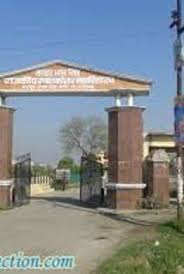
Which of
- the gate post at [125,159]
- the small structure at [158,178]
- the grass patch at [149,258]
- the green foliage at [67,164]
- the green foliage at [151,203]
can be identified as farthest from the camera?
the green foliage at [67,164]

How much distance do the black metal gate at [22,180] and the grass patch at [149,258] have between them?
45.2ft

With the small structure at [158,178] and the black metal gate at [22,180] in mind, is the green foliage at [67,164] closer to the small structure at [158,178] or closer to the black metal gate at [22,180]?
the black metal gate at [22,180]

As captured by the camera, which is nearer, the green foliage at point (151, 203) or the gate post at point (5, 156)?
the green foliage at point (151, 203)

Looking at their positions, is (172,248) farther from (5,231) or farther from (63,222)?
(63,222)

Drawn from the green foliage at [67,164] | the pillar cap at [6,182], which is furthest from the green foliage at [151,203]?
the green foliage at [67,164]

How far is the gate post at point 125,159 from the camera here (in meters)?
26.3

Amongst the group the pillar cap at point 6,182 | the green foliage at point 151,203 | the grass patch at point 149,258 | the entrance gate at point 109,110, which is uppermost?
the entrance gate at point 109,110

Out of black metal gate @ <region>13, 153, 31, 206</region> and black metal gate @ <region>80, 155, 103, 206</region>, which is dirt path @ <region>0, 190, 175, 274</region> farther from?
black metal gate @ <region>80, 155, 103, 206</region>

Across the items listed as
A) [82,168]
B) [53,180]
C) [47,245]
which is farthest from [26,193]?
[53,180]

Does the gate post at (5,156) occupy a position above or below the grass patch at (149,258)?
above

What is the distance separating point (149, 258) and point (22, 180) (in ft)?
59.3

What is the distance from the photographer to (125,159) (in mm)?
26594

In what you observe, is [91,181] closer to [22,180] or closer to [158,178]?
[22,180]

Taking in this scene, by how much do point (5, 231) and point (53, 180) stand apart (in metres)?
44.3
